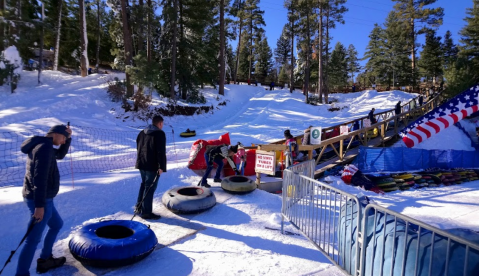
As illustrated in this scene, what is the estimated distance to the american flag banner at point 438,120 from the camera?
14.6 metres

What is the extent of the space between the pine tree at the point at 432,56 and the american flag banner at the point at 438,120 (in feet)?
102

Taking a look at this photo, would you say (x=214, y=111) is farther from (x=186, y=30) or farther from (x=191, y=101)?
(x=186, y=30)

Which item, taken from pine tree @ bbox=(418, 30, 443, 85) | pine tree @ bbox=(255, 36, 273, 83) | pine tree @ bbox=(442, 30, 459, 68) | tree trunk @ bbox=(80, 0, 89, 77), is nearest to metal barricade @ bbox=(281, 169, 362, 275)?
tree trunk @ bbox=(80, 0, 89, 77)

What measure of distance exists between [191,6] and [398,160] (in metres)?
19.4

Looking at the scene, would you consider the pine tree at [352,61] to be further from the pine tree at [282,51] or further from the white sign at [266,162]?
the white sign at [266,162]

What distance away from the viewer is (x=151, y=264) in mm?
3699

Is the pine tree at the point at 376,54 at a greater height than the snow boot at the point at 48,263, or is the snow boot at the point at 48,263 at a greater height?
the pine tree at the point at 376,54

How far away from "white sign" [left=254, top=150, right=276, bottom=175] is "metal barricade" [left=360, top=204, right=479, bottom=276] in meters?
4.34

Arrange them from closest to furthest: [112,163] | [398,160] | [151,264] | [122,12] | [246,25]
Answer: [151,264] < [112,163] < [398,160] < [122,12] < [246,25]

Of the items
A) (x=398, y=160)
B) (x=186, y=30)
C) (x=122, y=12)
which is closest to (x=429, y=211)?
(x=398, y=160)

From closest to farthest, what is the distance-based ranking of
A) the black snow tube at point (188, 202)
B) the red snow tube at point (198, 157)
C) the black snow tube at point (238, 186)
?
the black snow tube at point (188, 202) < the black snow tube at point (238, 186) < the red snow tube at point (198, 157)

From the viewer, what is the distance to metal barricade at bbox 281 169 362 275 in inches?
121

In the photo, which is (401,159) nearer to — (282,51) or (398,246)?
(398,246)

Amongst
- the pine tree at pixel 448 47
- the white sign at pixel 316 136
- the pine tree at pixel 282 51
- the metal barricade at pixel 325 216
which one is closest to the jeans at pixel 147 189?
the metal barricade at pixel 325 216
